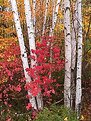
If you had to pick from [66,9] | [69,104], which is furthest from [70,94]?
[66,9]

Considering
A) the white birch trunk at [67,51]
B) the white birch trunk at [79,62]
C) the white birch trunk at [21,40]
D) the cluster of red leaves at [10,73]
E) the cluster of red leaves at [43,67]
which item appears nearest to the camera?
the white birch trunk at [79,62]

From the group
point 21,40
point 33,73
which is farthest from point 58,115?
point 21,40

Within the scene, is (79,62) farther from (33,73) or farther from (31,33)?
(31,33)

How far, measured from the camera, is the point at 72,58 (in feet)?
Answer: 25.9

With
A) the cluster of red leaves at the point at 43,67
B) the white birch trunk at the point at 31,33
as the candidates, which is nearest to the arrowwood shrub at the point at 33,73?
the cluster of red leaves at the point at 43,67

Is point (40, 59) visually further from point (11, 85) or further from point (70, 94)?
point (11, 85)

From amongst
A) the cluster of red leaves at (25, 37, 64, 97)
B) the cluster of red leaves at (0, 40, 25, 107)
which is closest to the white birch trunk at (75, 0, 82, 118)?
the cluster of red leaves at (25, 37, 64, 97)

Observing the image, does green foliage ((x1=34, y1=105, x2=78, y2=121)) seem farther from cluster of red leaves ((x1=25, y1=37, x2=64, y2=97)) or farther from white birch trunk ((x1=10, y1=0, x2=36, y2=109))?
white birch trunk ((x1=10, y1=0, x2=36, y2=109))

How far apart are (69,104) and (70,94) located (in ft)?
0.90

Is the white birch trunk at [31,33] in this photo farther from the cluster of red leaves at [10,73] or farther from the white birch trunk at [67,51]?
the cluster of red leaves at [10,73]

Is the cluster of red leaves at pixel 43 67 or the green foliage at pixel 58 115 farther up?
the cluster of red leaves at pixel 43 67

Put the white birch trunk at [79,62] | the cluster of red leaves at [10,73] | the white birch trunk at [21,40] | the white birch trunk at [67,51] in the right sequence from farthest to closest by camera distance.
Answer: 1. the cluster of red leaves at [10,73]
2. the white birch trunk at [21,40]
3. the white birch trunk at [67,51]
4. the white birch trunk at [79,62]

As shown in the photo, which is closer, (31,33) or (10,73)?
(31,33)

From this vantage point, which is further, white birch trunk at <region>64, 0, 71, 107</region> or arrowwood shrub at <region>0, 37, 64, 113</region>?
arrowwood shrub at <region>0, 37, 64, 113</region>
